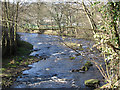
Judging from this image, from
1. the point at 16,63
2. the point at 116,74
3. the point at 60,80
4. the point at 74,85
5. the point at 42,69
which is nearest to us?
the point at 116,74

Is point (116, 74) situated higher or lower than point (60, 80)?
higher

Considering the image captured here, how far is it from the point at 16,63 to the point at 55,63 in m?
3.57

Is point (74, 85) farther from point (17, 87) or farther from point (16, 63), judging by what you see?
point (16, 63)

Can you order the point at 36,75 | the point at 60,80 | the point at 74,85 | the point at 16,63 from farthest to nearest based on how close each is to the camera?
1. the point at 16,63
2. the point at 36,75
3. the point at 60,80
4. the point at 74,85

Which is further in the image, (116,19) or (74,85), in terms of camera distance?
(74,85)

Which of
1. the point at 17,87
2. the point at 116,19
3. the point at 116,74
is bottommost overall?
the point at 17,87

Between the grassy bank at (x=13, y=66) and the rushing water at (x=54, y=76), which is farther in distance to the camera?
the grassy bank at (x=13, y=66)

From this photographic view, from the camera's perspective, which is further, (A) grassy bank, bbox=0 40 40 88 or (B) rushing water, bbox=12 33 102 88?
(A) grassy bank, bbox=0 40 40 88

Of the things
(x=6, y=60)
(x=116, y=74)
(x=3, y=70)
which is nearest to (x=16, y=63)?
(x=6, y=60)

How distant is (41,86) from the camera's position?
971 centimetres

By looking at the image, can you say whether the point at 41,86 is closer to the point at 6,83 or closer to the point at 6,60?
the point at 6,83

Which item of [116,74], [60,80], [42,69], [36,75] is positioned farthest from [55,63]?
[116,74]

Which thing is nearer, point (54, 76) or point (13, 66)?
point (54, 76)

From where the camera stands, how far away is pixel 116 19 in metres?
4.30
